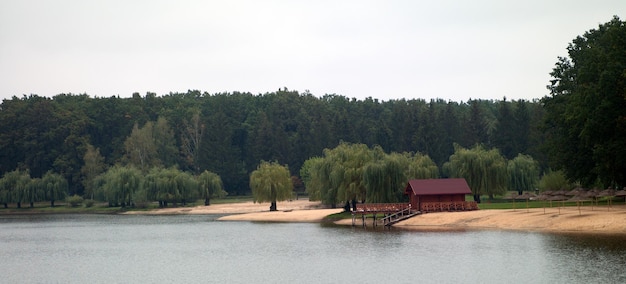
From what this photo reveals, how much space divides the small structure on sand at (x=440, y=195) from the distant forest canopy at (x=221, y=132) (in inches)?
2344

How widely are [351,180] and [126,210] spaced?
5783 centimetres

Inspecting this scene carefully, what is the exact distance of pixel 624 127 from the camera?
62375 millimetres

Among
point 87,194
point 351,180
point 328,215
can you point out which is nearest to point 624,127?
point 351,180

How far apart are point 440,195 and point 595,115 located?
890 inches

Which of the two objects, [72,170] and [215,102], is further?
[215,102]

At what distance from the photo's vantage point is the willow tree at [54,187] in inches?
5842

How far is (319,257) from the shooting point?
184ft

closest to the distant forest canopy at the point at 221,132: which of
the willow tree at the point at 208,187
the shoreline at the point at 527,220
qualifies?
the willow tree at the point at 208,187

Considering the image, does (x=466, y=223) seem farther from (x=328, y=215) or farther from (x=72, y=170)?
(x=72, y=170)

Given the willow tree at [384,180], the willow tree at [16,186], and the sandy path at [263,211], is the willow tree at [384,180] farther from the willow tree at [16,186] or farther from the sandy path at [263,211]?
the willow tree at [16,186]

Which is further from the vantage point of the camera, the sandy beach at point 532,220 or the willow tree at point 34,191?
the willow tree at point 34,191

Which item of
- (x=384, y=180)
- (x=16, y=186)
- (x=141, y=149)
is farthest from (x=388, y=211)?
(x=141, y=149)

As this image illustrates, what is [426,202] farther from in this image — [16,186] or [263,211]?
[16,186]

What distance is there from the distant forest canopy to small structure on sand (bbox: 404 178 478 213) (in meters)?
59.5
